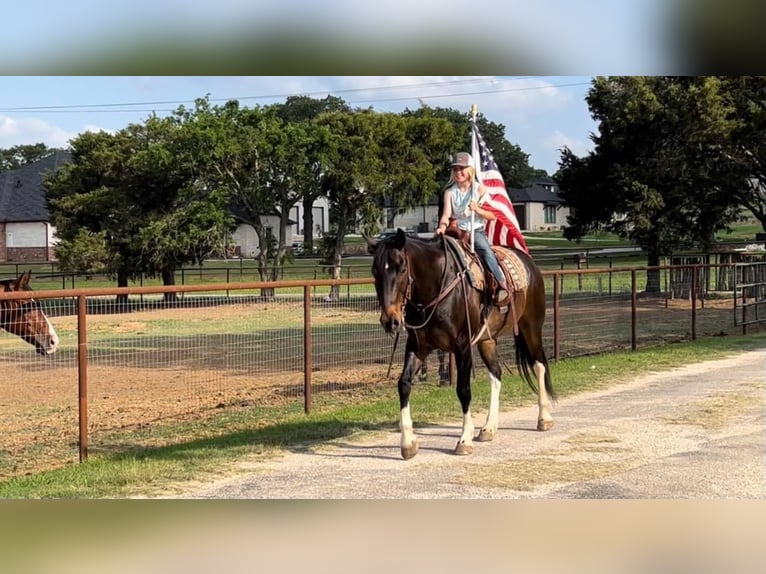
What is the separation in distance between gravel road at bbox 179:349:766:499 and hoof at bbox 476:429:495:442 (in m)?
0.13

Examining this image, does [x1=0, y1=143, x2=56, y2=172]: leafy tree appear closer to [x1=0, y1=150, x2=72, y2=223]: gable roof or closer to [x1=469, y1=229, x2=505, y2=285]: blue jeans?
[x1=0, y1=150, x2=72, y2=223]: gable roof

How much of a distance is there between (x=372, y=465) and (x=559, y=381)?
Result: 5.21 meters

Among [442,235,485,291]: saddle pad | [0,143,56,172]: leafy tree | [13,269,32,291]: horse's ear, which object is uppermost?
[0,143,56,172]: leafy tree

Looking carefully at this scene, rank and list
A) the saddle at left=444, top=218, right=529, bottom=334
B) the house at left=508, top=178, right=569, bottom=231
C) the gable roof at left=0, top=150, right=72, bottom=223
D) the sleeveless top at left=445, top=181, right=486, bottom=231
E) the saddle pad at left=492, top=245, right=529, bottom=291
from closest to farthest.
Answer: the saddle at left=444, top=218, right=529, bottom=334
the sleeveless top at left=445, top=181, right=486, bottom=231
the saddle pad at left=492, top=245, right=529, bottom=291
the gable roof at left=0, top=150, right=72, bottom=223
the house at left=508, top=178, right=569, bottom=231

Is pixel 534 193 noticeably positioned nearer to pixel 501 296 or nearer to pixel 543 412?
pixel 543 412

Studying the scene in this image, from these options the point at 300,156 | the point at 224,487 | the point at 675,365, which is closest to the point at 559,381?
the point at 675,365

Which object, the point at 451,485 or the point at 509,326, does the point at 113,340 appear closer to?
the point at 509,326

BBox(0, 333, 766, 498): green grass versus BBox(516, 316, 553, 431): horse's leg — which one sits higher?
BBox(516, 316, 553, 431): horse's leg

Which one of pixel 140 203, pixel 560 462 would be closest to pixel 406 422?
pixel 560 462

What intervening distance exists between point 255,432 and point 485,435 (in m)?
2.50

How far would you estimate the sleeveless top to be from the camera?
7.65 metres

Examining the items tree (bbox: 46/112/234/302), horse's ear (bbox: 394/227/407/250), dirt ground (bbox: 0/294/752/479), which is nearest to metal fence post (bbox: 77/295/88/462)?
dirt ground (bbox: 0/294/752/479)

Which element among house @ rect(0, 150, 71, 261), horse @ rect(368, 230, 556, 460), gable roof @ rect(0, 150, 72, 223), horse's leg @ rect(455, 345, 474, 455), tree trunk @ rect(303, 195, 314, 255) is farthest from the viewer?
gable roof @ rect(0, 150, 72, 223)

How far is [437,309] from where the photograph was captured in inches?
282
